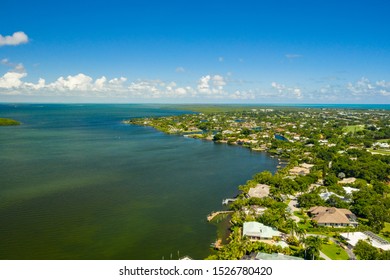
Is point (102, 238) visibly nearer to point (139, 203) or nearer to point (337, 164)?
point (139, 203)

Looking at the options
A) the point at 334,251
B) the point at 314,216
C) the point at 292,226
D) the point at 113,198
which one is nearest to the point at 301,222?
the point at 314,216

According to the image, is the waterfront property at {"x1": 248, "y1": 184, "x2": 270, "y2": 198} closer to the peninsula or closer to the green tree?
the peninsula

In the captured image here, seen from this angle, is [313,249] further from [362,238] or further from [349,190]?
[349,190]

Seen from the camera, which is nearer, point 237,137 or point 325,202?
point 325,202

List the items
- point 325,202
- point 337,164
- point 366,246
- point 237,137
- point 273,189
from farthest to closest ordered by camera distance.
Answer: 1. point 237,137
2. point 337,164
3. point 273,189
4. point 325,202
5. point 366,246

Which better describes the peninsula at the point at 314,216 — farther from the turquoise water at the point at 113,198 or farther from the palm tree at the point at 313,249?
the turquoise water at the point at 113,198

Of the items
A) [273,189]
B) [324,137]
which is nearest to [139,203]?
[273,189]
